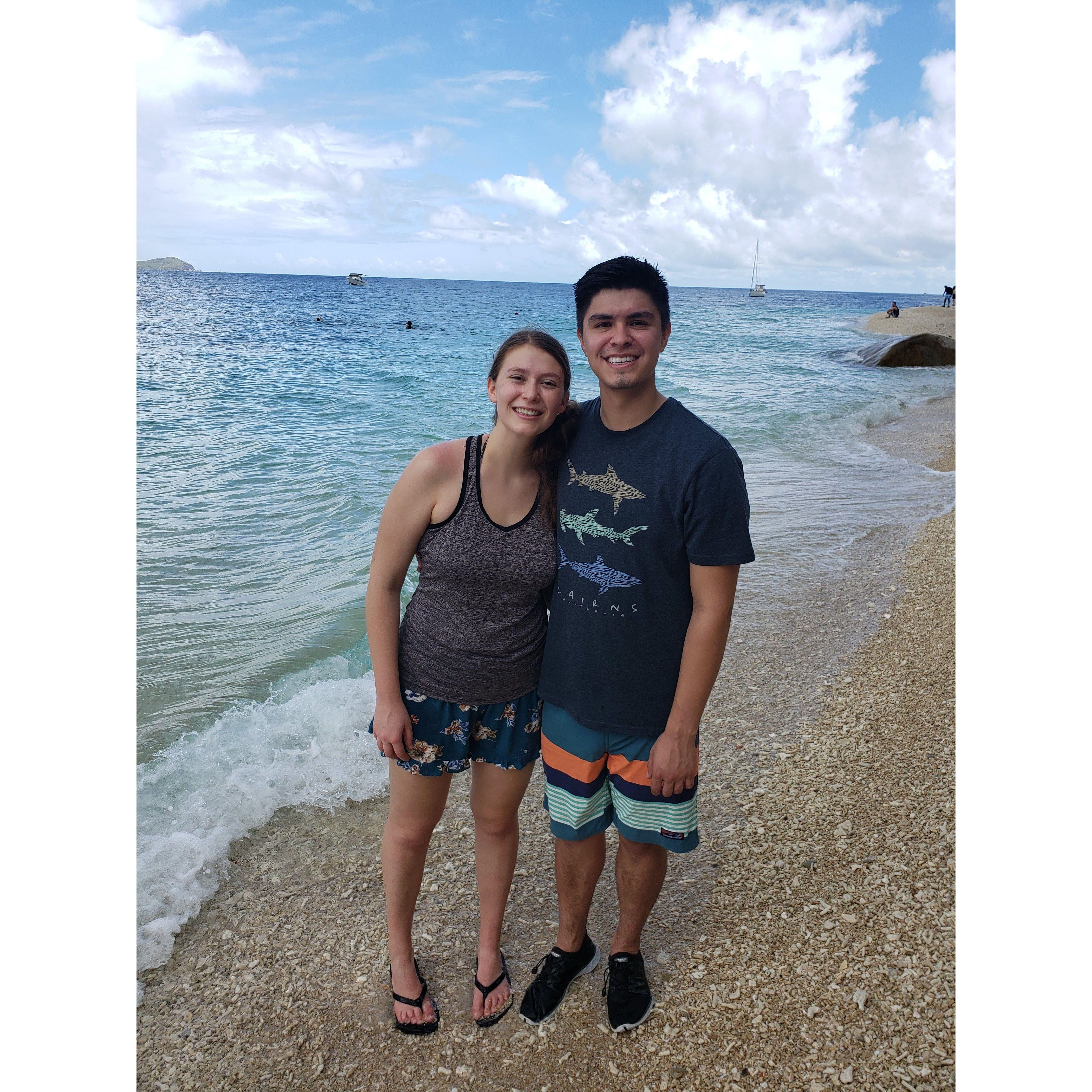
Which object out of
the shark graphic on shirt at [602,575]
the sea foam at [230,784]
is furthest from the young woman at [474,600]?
the sea foam at [230,784]

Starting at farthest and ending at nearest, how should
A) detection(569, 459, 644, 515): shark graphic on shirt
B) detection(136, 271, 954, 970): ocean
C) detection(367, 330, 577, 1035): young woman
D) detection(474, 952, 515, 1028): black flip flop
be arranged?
detection(136, 271, 954, 970): ocean → detection(474, 952, 515, 1028): black flip flop → detection(367, 330, 577, 1035): young woman → detection(569, 459, 644, 515): shark graphic on shirt

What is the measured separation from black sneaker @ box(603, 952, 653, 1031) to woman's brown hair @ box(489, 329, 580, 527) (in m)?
1.61

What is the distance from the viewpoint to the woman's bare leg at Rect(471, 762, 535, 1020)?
102 inches

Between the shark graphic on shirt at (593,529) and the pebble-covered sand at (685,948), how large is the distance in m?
1.74

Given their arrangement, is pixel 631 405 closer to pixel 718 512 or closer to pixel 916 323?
pixel 718 512

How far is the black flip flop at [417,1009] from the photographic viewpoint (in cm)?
266

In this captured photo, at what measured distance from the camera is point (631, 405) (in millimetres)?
2285

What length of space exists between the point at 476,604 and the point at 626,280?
3.62ft

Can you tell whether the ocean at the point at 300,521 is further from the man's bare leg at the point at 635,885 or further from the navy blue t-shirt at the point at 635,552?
the navy blue t-shirt at the point at 635,552

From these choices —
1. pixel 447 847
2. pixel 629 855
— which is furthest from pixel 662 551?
pixel 447 847

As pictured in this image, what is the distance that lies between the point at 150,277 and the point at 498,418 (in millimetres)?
119292

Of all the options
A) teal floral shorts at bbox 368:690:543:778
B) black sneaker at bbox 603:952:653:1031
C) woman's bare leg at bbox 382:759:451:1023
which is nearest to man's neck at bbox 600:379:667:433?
teal floral shorts at bbox 368:690:543:778

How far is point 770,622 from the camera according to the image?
612 cm

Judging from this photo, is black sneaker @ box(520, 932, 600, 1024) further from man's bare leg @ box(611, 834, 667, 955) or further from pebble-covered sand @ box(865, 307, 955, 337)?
pebble-covered sand @ box(865, 307, 955, 337)
